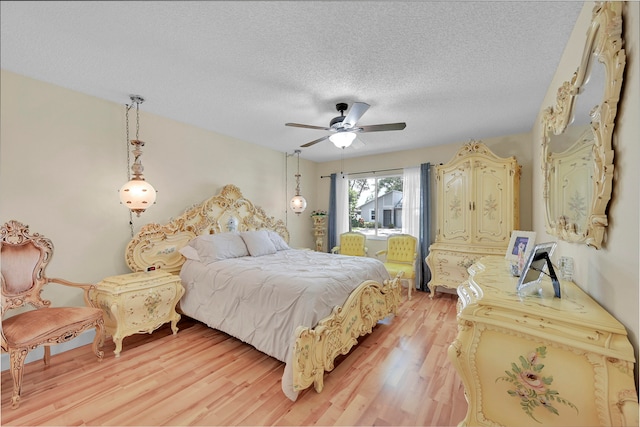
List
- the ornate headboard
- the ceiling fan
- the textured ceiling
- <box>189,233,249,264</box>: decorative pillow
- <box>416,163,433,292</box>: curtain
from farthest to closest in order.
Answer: <box>416,163,433,292</box>: curtain
<box>189,233,249,264</box>: decorative pillow
the ornate headboard
the ceiling fan
the textured ceiling

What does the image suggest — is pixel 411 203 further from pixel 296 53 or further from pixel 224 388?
pixel 224 388

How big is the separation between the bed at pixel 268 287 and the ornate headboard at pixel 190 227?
0.04 ft

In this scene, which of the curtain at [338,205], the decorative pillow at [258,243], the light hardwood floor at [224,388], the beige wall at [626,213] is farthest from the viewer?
the curtain at [338,205]

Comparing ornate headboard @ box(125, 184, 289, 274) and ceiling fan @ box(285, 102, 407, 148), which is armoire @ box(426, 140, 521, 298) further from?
ornate headboard @ box(125, 184, 289, 274)

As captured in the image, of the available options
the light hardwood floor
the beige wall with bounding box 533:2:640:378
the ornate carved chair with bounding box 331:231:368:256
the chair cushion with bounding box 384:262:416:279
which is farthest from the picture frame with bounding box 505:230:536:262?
the ornate carved chair with bounding box 331:231:368:256

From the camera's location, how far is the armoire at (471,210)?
356cm

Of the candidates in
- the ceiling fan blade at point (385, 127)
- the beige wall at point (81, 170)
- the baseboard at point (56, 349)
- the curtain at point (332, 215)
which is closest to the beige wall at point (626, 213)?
the ceiling fan blade at point (385, 127)

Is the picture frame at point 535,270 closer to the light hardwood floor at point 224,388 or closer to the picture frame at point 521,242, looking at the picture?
the picture frame at point 521,242

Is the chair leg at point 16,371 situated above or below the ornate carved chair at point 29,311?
below

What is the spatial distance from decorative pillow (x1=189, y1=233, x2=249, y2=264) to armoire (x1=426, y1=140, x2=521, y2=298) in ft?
9.74

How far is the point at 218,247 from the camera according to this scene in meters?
3.22

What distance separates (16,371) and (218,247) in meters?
1.81

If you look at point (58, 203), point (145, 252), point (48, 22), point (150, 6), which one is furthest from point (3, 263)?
point (150, 6)

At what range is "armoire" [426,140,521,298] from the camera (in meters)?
3.56
